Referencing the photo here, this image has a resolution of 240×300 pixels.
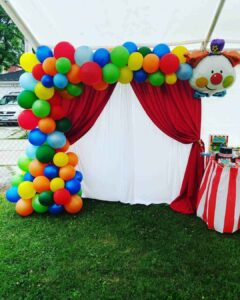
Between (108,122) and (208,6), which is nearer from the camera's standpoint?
(208,6)

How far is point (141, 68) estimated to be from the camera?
3.63 metres

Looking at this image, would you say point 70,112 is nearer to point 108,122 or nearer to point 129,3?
point 108,122

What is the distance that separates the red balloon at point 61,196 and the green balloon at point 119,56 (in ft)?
5.39

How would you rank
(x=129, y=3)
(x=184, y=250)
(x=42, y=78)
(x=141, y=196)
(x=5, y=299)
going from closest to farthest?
(x=5, y=299) < (x=129, y=3) < (x=184, y=250) < (x=42, y=78) < (x=141, y=196)

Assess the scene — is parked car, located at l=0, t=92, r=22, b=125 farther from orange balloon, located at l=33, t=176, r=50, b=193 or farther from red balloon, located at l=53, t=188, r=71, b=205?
red balloon, located at l=53, t=188, r=71, b=205

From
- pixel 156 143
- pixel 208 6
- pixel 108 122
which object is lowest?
pixel 156 143

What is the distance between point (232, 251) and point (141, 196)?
1.61m

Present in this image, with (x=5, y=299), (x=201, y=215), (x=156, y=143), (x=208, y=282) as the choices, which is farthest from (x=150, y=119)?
(x=5, y=299)

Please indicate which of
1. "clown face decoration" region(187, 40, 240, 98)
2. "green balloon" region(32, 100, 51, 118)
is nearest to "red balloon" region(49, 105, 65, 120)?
"green balloon" region(32, 100, 51, 118)

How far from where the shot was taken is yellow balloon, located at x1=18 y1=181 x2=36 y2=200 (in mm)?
3771

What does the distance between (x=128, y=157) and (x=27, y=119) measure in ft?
4.86

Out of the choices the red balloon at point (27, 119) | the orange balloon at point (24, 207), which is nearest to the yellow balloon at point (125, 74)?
the red balloon at point (27, 119)

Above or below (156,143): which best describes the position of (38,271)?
below

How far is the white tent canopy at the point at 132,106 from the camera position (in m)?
3.22
